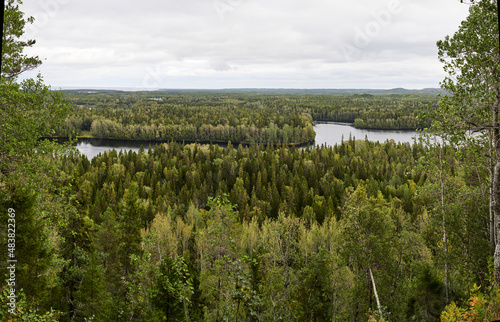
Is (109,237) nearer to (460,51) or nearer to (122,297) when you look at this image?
(122,297)

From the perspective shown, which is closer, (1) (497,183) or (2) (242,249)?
(1) (497,183)

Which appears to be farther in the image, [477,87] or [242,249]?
[242,249]

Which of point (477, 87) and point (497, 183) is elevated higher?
point (477, 87)

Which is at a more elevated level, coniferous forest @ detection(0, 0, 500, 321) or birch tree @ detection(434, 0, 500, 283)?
birch tree @ detection(434, 0, 500, 283)

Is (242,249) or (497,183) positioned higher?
(497,183)

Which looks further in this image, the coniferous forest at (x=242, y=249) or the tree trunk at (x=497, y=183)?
the coniferous forest at (x=242, y=249)

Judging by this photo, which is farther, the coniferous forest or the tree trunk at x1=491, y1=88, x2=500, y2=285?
the coniferous forest

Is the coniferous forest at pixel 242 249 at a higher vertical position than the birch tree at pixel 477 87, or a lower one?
lower

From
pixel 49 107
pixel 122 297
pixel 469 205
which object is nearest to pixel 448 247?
pixel 469 205

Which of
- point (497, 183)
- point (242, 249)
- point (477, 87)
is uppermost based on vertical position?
point (477, 87)

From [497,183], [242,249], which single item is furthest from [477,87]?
[242,249]

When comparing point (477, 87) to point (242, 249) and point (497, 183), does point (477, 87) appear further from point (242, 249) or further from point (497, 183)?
point (242, 249)
